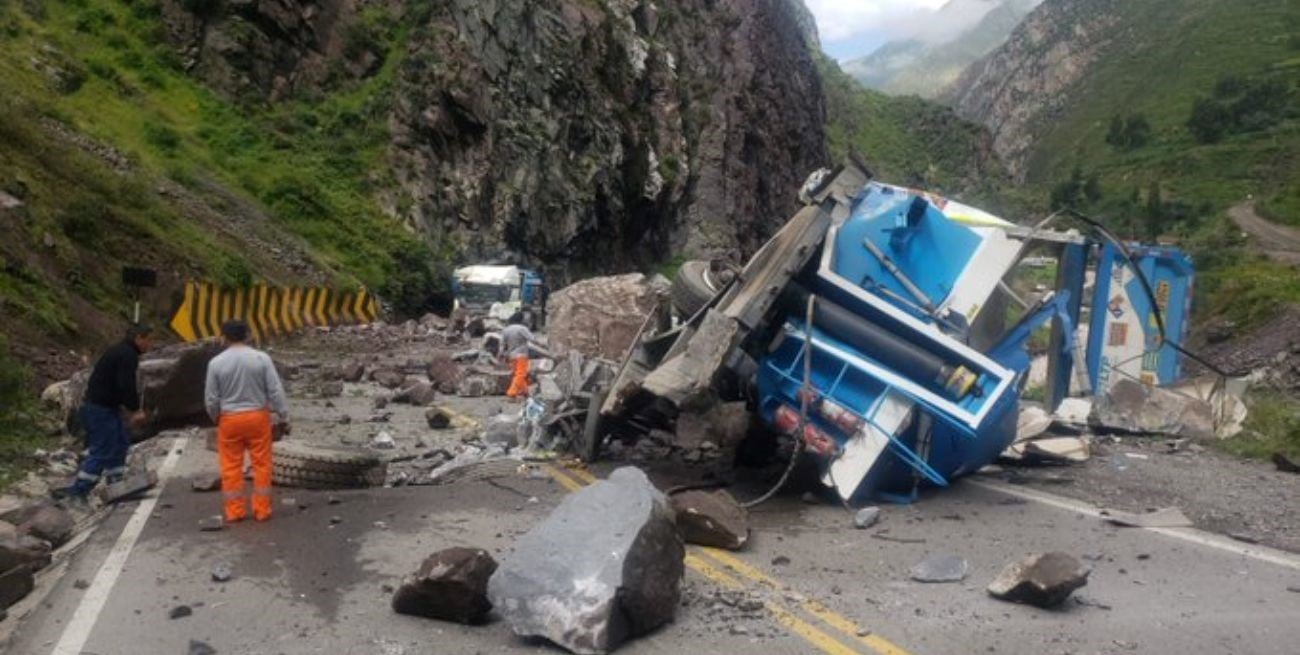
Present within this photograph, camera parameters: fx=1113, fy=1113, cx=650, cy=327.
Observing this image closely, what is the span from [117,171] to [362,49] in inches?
634

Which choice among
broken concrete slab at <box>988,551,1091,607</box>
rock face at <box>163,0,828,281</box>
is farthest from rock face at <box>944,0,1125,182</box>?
broken concrete slab at <box>988,551,1091,607</box>

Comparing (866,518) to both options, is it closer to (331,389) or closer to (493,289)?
(331,389)

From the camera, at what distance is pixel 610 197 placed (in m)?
44.7

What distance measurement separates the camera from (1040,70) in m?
154

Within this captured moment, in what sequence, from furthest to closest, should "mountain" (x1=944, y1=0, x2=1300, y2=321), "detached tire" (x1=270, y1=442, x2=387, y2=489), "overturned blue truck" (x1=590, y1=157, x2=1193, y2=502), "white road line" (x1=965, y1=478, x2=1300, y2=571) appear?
1. "mountain" (x1=944, y1=0, x2=1300, y2=321)
2. "detached tire" (x1=270, y1=442, x2=387, y2=489)
3. "overturned blue truck" (x1=590, y1=157, x2=1193, y2=502)
4. "white road line" (x1=965, y1=478, x2=1300, y2=571)

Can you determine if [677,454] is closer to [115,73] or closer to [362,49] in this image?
[115,73]

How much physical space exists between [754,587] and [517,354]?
437 inches

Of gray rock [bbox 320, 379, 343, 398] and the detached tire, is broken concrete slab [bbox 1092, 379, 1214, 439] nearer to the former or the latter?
the detached tire

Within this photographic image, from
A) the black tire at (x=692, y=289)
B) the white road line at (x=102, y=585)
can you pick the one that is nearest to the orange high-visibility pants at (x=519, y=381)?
the black tire at (x=692, y=289)

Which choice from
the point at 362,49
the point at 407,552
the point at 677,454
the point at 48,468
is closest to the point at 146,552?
the point at 407,552

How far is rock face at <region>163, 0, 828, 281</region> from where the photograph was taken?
33.6 meters

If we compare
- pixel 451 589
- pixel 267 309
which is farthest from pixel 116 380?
pixel 267 309

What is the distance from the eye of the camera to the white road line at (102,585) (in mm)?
4914

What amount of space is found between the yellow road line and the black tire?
9.15 ft
